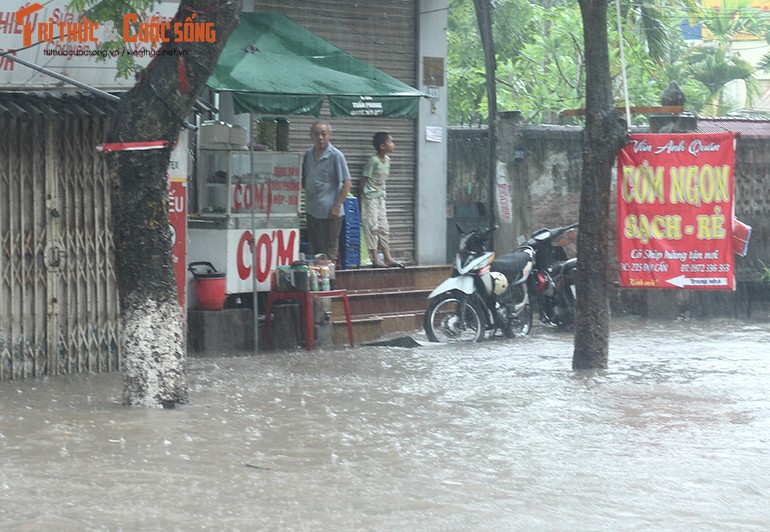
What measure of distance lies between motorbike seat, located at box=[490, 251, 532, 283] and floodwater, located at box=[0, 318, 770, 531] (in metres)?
2.22

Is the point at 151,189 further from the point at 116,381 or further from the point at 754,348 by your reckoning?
the point at 754,348

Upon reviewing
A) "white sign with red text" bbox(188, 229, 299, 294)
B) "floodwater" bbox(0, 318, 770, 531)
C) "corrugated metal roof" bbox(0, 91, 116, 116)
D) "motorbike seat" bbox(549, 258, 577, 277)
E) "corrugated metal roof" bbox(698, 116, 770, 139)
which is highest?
"corrugated metal roof" bbox(698, 116, 770, 139)

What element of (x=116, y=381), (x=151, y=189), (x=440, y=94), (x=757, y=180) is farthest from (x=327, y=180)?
(x=757, y=180)

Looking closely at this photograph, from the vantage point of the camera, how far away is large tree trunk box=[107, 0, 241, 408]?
7.92 m

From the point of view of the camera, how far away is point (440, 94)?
14.7 m

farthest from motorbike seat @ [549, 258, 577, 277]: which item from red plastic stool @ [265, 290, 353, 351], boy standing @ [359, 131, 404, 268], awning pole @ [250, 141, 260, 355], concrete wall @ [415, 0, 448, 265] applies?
awning pole @ [250, 141, 260, 355]

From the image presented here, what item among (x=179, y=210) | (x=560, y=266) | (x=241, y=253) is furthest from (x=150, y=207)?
(x=560, y=266)

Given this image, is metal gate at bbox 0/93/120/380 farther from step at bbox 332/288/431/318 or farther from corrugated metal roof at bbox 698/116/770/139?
corrugated metal roof at bbox 698/116/770/139

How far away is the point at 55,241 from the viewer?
9.57 meters

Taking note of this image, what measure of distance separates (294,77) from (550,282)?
3.94m

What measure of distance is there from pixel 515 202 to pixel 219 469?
957cm

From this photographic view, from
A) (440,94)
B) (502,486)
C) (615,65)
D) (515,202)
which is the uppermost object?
(615,65)

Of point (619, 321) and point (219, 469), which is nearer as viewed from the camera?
point (219, 469)

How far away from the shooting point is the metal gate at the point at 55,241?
30.5 ft
